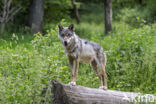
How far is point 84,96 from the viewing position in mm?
6348

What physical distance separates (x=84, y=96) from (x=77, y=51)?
115 centimetres

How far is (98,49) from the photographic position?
737 centimetres

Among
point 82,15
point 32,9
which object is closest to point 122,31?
Result: point 32,9

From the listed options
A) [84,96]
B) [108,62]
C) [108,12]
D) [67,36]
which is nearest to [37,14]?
[108,12]

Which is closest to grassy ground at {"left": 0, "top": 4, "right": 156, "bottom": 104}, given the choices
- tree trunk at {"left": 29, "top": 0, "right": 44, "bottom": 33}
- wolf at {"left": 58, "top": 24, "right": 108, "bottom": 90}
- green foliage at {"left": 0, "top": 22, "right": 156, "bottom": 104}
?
green foliage at {"left": 0, "top": 22, "right": 156, "bottom": 104}

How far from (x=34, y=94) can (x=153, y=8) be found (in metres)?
21.1

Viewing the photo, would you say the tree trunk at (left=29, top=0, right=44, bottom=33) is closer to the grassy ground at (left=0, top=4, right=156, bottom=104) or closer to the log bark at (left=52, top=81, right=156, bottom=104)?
the grassy ground at (left=0, top=4, right=156, bottom=104)

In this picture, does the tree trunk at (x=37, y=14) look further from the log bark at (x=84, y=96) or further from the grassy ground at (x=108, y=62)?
the log bark at (x=84, y=96)

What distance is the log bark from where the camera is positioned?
6176 mm

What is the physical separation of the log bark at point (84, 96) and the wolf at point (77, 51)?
0.28 m

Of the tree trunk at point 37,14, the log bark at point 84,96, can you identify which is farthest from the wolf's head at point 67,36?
the tree trunk at point 37,14

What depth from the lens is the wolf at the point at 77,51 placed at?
21.5 ft

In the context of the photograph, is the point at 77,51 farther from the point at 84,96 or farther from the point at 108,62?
the point at 108,62

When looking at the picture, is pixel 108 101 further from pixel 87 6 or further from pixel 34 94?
pixel 87 6
